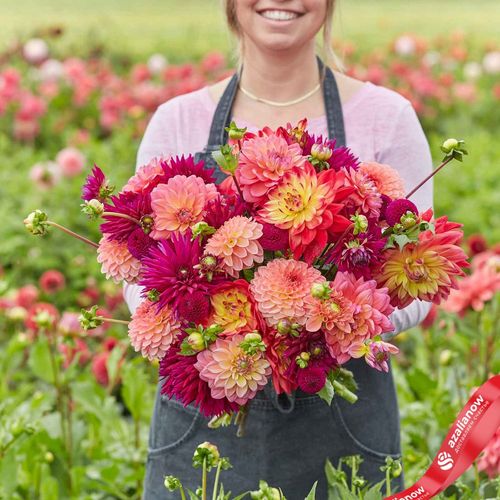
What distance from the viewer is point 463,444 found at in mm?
1180

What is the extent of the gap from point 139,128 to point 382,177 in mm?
3854

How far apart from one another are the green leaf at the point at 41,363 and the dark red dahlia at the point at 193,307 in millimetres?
1327

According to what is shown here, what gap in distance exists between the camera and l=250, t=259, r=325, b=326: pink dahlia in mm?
1099

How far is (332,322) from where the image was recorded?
1104mm

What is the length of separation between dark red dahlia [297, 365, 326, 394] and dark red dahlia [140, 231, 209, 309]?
152mm

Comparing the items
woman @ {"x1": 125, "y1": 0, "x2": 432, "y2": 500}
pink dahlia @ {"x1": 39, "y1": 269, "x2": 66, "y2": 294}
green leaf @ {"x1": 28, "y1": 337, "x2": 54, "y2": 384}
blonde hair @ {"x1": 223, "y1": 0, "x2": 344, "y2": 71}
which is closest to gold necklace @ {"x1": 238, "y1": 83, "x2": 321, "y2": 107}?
woman @ {"x1": 125, "y1": 0, "x2": 432, "y2": 500}

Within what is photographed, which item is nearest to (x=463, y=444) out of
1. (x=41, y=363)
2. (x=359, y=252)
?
(x=359, y=252)

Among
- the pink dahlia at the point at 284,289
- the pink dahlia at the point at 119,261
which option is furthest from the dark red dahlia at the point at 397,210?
the pink dahlia at the point at 119,261

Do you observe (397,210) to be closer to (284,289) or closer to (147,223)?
(284,289)

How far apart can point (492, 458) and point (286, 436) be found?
41 centimetres

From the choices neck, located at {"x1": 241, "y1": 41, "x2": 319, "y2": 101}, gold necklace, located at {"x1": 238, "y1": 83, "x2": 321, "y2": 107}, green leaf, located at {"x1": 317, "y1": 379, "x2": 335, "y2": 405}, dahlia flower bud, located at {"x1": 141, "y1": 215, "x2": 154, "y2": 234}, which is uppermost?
neck, located at {"x1": 241, "y1": 41, "x2": 319, "y2": 101}

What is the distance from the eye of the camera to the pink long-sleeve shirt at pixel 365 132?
1591mm

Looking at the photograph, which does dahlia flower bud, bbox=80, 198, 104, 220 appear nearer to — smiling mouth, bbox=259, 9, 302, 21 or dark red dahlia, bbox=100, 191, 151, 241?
dark red dahlia, bbox=100, 191, 151, 241

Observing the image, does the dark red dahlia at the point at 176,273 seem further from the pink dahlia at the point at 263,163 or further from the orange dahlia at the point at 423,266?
the orange dahlia at the point at 423,266
